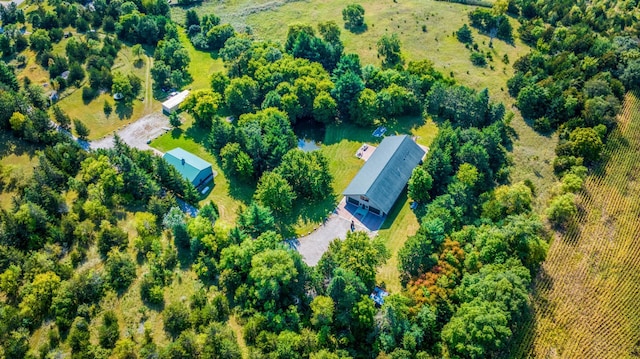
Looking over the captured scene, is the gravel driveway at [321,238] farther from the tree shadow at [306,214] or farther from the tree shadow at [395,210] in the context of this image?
the tree shadow at [395,210]

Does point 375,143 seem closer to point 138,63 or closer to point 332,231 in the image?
point 332,231

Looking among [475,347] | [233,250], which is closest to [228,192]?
[233,250]

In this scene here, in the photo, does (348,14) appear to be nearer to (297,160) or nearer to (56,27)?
(297,160)

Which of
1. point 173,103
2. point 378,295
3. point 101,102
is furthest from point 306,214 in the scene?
point 101,102

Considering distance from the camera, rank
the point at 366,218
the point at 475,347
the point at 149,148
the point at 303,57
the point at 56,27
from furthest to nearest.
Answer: the point at 56,27
the point at 303,57
the point at 149,148
the point at 366,218
the point at 475,347

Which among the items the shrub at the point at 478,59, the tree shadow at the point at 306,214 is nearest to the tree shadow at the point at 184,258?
the tree shadow at the point at 306,214

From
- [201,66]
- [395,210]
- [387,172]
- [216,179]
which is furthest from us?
[201,66]
